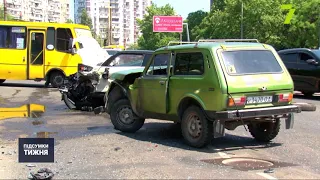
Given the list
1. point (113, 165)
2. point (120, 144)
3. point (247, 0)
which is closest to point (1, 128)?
point (120, 144)

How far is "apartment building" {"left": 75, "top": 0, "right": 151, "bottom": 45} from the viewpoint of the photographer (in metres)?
125

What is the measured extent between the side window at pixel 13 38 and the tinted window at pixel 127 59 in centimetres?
935

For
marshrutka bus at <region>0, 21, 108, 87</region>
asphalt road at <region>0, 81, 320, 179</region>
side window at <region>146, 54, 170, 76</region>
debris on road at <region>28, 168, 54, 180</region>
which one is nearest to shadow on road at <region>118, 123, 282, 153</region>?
asphalt road at <region>0, 81, 320, 179</region>

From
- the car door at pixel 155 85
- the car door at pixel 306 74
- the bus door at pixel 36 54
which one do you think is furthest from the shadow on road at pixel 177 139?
the bus door at pixel 36 54

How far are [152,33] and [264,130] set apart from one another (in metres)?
96.7

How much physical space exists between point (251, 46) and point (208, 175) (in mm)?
2776

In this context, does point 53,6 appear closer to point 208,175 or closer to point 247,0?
point 247,0

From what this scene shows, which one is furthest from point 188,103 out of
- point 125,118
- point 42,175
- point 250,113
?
point 42,175

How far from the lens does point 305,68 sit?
15820mm

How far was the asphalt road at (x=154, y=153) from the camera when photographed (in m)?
6.24

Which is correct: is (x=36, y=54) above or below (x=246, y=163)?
above

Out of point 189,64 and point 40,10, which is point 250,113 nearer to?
point 189,64

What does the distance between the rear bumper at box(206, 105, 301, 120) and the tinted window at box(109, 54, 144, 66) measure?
5.92m

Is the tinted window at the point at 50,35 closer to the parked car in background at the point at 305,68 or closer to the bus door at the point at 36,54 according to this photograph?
the bus door at the point at 36,54
